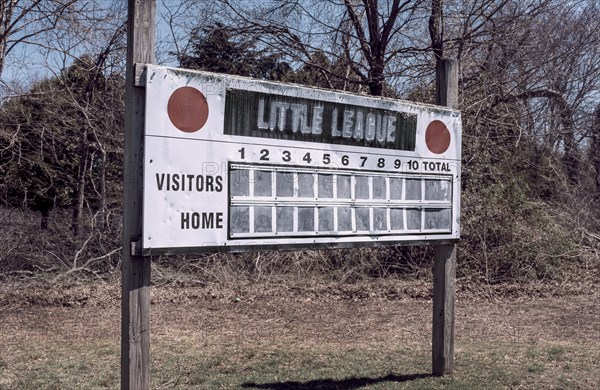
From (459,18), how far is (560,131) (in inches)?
168

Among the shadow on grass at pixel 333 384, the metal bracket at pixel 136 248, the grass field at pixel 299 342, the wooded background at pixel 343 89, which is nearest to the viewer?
the metal bracket at pixel 136 248

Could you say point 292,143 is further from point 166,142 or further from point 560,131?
point 560,131

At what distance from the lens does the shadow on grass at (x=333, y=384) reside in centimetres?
672

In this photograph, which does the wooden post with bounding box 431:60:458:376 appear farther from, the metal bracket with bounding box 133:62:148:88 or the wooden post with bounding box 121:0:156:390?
the metal bracket with bounding box 133:62:148:88

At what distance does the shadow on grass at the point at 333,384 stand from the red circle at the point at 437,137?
2278mm

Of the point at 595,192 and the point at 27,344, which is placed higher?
the point at 595,192

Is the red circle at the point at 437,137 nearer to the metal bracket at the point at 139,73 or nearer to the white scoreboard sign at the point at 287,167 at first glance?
the white scoreboard sign at the point at 287,167

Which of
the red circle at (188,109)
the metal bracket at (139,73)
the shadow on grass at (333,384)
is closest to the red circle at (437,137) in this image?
the shadow on grass at (333,384)

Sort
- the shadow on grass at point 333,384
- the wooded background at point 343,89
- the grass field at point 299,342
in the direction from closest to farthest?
1. the shadow on grass at point 333,384
2. the grass field at point 299,342
3. the wooded background at point 343,89

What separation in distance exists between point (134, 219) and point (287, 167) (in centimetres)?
150

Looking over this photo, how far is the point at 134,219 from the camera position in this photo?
5.01 m

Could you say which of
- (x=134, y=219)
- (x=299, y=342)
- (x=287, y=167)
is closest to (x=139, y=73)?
(x=134, y=219)

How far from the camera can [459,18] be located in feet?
48.7

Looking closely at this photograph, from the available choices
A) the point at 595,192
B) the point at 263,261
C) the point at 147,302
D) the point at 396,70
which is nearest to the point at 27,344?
the point at 147,302
